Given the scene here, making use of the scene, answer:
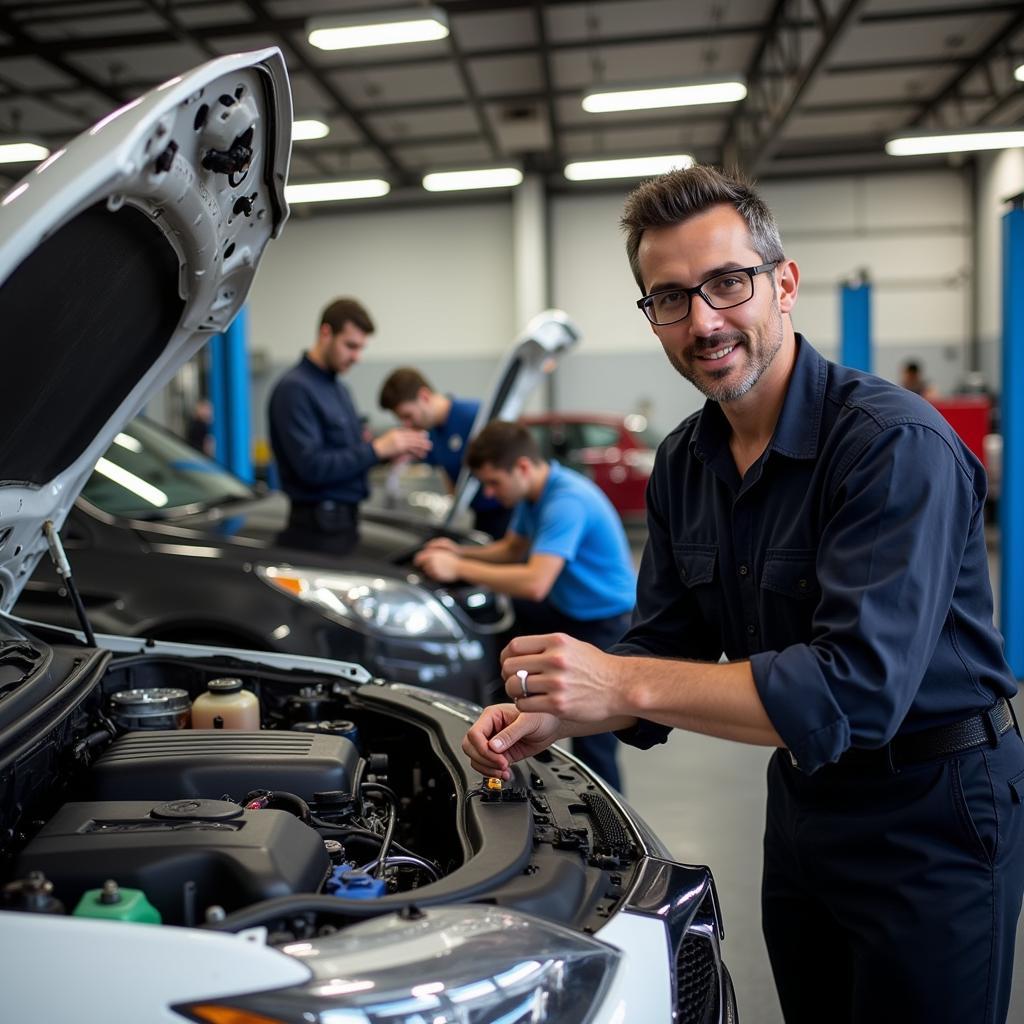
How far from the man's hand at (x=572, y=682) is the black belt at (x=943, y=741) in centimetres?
29

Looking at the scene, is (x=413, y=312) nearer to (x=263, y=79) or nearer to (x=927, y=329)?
(x=927, y=329)

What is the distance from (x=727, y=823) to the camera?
343 centimetres

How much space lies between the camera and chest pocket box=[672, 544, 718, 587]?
64.5 inches

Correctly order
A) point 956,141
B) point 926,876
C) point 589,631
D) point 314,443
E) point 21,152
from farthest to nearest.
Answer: point 21,152 → point 956,141 → point 314,443 → point 589,631 → point 926,876

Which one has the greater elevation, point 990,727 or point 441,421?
point 441,421

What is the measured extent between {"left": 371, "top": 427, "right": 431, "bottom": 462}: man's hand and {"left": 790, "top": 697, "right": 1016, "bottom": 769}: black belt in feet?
10.4

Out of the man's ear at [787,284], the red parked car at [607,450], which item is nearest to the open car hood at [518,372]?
Result: the man's ear at [787,284]

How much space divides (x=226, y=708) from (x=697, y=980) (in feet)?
3.42

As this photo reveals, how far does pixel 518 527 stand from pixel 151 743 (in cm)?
226

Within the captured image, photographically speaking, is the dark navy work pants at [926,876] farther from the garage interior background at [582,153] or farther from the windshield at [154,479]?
the windshield at [154,479]

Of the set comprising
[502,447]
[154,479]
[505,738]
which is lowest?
[505,738]

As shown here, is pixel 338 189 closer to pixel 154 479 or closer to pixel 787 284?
pixel 154 479

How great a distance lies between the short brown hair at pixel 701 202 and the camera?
4.81ft

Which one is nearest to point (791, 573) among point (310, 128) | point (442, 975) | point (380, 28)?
point (442, 975)
